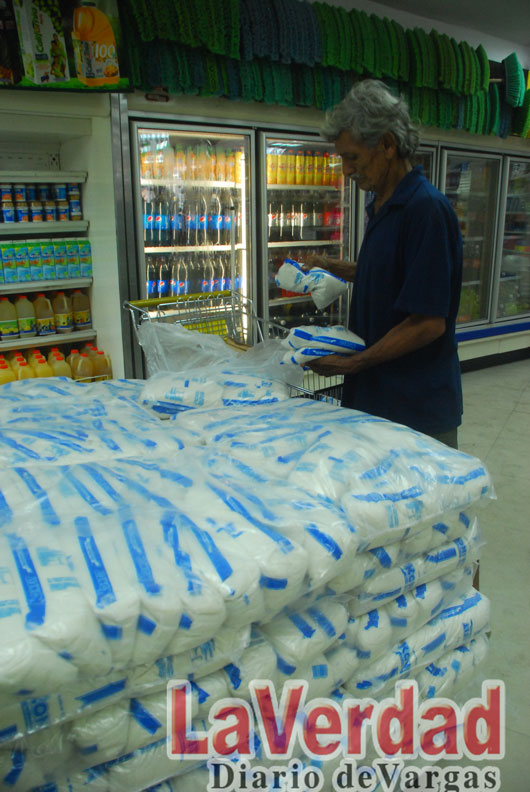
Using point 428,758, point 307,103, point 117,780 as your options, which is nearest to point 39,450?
point 117,780

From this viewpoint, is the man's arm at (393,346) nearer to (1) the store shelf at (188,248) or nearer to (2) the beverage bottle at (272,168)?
(1) the store shelf at (188,248)

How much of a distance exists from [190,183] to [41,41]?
1246 millimetres

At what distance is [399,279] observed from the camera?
1.81 meters

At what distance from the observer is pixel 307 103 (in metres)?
4.11

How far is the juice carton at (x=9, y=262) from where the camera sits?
3.50 m

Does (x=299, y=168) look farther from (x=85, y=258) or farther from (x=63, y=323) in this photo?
(x=63, y=323)

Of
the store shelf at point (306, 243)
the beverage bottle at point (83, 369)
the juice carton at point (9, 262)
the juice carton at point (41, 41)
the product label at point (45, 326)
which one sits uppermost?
the juice carton at point (41, 41)

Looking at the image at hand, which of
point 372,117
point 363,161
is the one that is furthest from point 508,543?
point 372,117

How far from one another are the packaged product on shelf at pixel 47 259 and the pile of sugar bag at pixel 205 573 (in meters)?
2.50

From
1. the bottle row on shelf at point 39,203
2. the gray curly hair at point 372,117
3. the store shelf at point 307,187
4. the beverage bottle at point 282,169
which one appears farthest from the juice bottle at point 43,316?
the gray curly hair at point 372,117

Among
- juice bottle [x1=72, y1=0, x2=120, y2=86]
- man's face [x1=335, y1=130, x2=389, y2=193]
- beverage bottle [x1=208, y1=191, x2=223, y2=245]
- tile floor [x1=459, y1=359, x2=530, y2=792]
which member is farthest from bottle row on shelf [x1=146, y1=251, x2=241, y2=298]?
man's face [x1=335, y1=130, x2=389, y2=193]

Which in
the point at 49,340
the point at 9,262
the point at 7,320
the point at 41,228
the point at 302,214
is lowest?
the point at 49,340

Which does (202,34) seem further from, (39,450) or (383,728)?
(383,728)

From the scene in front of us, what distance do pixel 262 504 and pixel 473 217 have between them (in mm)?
6104
